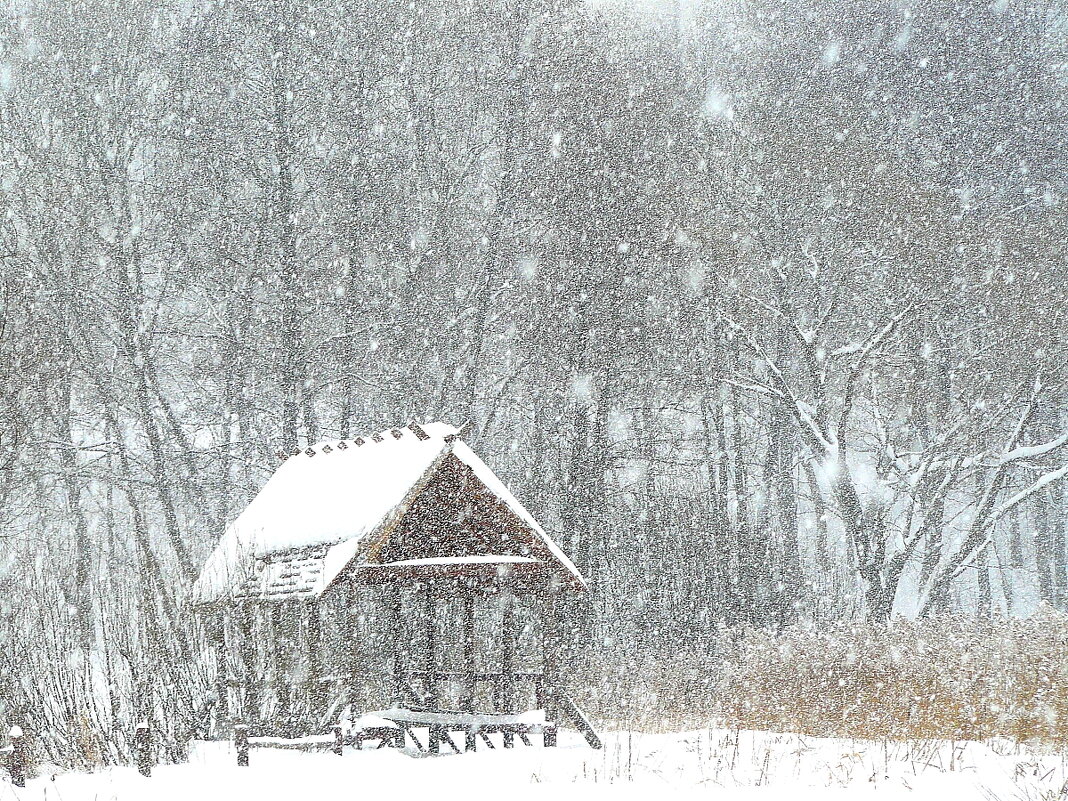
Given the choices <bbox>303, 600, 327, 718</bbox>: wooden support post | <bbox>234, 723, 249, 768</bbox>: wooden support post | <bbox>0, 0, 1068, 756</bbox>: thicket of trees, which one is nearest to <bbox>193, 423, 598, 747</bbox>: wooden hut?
<bbox>303, 600, 327, 718</bbox>: wooden support post

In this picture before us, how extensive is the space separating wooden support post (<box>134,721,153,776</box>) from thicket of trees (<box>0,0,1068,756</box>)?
11.3 meters

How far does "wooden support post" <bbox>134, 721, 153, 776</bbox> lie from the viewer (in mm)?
10859

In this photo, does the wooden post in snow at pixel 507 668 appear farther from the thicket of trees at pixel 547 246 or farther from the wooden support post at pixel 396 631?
the thicket of trees at pixel 547 246

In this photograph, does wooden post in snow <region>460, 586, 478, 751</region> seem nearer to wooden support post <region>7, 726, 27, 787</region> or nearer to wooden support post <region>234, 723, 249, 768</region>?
wooden support post <region>234, 723, 249, 768</region>

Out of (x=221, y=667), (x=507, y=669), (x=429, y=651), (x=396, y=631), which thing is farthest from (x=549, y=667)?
(x=221, y=667)

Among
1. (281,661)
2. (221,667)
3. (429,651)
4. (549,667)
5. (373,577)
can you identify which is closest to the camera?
(373,577)

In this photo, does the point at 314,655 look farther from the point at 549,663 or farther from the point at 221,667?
the point at 549,663

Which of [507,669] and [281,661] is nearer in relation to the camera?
[281,661]

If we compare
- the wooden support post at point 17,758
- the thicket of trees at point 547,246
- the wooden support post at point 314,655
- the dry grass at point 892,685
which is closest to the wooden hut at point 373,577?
the wooden support post at point 314,655

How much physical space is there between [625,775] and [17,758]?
5054mm

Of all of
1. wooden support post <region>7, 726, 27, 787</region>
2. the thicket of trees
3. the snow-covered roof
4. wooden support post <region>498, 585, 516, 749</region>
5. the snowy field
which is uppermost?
the thicket of trees

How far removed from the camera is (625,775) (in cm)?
1034

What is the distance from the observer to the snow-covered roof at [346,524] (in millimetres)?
12414

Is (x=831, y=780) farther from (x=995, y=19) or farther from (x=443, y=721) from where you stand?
(x=995, y=19)
